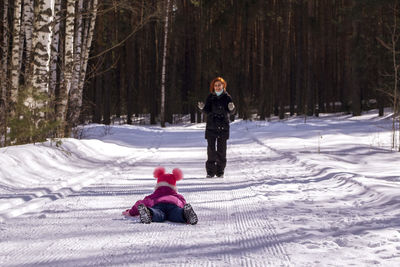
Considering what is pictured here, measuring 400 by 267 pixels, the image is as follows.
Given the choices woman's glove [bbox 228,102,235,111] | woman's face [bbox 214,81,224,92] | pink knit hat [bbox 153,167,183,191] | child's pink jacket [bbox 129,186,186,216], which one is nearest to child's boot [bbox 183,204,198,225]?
child's pink jacket [bbox 129,186,186,216]

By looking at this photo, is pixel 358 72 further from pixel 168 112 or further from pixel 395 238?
pixel 395 238

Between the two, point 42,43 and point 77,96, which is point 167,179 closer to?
point 42,43

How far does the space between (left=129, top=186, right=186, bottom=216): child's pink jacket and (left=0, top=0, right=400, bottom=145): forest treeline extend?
19.0 feet

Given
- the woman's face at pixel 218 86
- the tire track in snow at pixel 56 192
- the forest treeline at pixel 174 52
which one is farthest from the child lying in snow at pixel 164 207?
the forest treeline at pixel 174 52

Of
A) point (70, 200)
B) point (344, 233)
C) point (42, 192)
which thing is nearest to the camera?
point (344, 233)

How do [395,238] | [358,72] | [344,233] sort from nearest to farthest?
[395,238], [344,233], [358,72]

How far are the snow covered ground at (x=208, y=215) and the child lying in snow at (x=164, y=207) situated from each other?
101mm

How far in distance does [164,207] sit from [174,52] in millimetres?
34667

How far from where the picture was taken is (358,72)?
3222 centimetres

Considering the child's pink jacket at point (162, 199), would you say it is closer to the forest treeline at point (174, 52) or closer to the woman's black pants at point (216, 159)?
the woman's black pants at point (216, 159)

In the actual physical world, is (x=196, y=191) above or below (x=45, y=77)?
below

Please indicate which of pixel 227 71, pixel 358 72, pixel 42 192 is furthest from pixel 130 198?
pixel 227 71

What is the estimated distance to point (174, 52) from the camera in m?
38.9

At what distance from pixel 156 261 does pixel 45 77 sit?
9761mm
